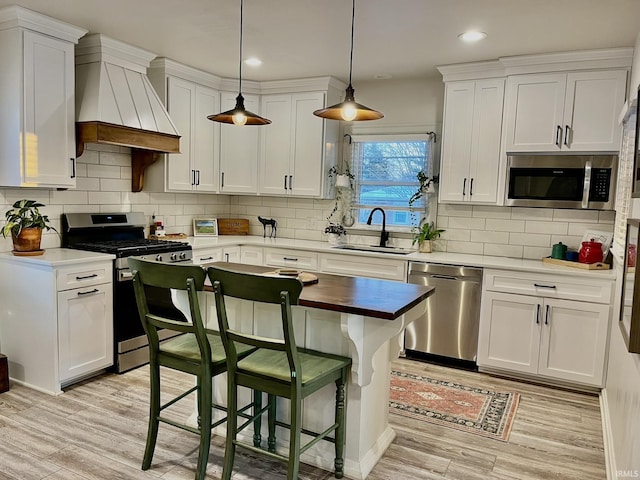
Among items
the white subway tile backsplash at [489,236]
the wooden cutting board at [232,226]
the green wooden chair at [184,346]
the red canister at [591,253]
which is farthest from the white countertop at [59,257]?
the red canister at [591,253]

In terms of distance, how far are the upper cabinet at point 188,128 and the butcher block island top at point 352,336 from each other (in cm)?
211

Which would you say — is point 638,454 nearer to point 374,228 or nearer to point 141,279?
point 141,279

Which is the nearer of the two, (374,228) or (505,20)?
(505,20)

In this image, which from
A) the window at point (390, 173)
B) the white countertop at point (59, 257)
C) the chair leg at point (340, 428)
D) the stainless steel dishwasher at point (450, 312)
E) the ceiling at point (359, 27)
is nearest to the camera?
the chair leg at point (340, 428)

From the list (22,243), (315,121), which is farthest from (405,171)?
(22,243)

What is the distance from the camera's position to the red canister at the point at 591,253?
3.68m

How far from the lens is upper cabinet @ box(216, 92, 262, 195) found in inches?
196

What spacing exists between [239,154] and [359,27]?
216 centimetres

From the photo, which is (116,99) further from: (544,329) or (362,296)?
(544,329)

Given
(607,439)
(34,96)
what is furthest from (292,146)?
(607,439)

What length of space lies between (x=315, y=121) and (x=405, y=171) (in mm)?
1011

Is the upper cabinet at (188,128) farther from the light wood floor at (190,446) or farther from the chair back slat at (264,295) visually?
the chair back slat at (264,295)

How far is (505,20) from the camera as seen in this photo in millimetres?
3076

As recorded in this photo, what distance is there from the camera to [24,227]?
3.37 meters
